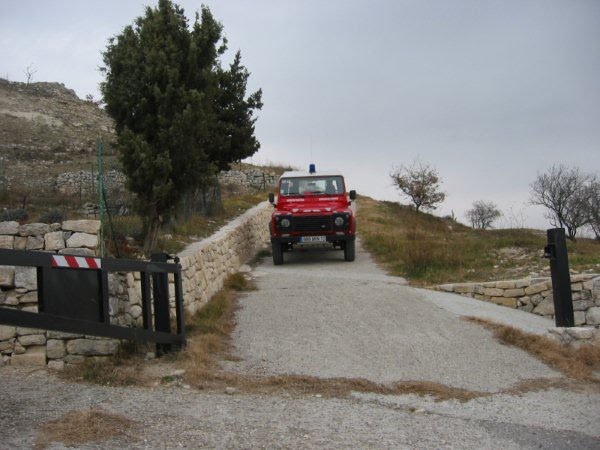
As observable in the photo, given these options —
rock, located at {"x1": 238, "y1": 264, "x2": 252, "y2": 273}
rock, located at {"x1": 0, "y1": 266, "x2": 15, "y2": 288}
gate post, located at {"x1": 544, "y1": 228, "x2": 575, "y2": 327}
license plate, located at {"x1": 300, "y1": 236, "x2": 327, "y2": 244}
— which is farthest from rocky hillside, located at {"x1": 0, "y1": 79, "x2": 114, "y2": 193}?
gate post, located at {"x1": 544, "y1": 228, "x2": 575, "y2": 327}

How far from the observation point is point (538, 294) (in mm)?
11547

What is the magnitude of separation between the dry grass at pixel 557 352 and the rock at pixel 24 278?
6.37 meters

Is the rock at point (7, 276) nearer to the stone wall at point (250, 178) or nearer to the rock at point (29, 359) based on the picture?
the rock at point (29, 359)

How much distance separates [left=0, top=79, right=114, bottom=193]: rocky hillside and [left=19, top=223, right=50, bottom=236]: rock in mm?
6017

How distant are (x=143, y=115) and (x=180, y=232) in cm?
313

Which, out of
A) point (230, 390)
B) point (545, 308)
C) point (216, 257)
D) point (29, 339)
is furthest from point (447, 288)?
point (29, 339)

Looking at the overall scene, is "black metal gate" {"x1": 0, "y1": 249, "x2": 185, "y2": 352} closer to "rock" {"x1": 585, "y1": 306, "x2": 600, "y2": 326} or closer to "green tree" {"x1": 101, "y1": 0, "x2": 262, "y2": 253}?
"green tree" {"x1": 101, "y1": 0, "x2": 262, "y2": 253}

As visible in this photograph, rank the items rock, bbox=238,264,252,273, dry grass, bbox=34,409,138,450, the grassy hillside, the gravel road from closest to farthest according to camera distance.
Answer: dry grass, bbox=34,409,138,450 → the gravel road → the grassy hillside → rock, bbox=238,264,252,273

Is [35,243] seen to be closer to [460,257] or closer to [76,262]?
[76,262]

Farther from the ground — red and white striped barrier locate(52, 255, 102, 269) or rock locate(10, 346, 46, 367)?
red and white striped barrier locate(52, 255, 102, 269)

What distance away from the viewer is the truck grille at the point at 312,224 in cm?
1386

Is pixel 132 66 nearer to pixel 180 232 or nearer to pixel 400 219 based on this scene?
pixel 180 232

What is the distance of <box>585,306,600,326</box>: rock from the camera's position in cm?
1152

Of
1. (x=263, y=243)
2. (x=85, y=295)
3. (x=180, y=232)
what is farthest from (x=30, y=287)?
(x=263, y=243)
